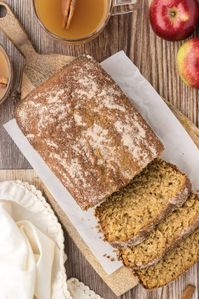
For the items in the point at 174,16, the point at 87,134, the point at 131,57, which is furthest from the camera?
the point at 131,57

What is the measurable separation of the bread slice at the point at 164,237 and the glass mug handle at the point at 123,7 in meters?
0.71

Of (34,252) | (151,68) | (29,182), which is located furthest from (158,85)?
(34,252)

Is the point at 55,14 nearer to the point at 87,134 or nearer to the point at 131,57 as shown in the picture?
the point at 131,57

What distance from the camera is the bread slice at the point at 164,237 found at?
2.40 meters

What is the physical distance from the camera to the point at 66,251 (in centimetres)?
258

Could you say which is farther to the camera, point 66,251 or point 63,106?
point 66,251

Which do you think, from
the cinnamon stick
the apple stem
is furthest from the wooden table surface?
the apple stem

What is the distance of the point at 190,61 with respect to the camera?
2.44 m

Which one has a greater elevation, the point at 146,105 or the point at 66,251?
the point at 146,105

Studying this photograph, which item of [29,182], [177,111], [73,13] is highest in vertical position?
[73,13]

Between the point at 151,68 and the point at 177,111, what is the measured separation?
185 millimetres

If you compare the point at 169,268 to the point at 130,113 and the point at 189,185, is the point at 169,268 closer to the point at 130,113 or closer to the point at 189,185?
the point at 189,185

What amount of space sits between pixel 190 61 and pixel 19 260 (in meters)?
0.93

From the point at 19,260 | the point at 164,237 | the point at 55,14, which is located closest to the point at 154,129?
the point at 164,237
